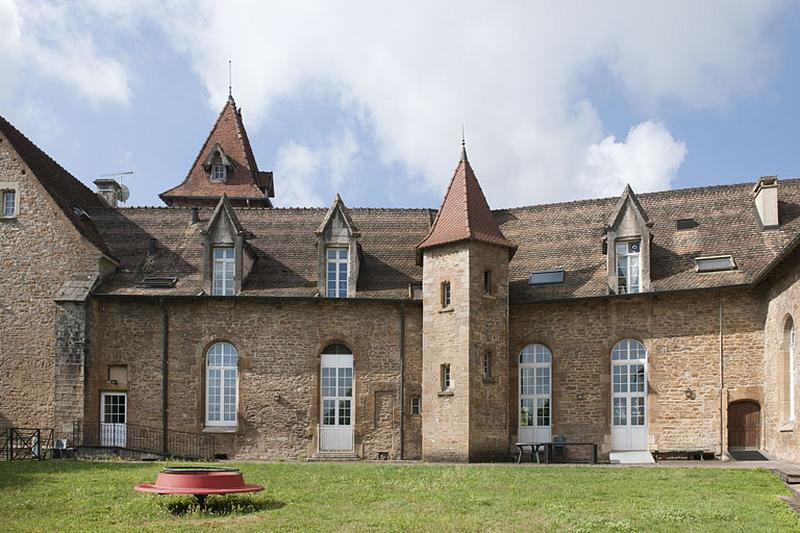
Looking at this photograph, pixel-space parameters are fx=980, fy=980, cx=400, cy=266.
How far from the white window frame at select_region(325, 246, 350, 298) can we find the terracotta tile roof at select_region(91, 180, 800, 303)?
0.54 meters

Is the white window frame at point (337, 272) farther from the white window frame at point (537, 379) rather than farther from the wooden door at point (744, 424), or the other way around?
the wooden door at point (744, 424)

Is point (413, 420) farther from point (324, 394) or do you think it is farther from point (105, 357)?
point (105, 357)

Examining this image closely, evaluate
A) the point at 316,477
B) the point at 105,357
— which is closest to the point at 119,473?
the point at 316,477

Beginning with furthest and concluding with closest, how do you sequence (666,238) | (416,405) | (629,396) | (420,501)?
(666,238)
(416,405)
(629,396)
(420,501)

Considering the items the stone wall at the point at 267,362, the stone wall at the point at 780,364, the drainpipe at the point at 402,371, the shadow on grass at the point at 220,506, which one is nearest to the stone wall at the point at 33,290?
the stone wall at the point at 267,362

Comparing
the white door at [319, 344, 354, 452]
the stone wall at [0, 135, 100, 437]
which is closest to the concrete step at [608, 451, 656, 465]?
the white door at [319, 344, 354, 452]

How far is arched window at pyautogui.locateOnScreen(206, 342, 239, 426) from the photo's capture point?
103ft

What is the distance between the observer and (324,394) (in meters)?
31.4

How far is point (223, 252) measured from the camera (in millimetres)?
32625

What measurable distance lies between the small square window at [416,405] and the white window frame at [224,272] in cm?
694

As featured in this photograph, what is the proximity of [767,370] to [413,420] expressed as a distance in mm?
10642

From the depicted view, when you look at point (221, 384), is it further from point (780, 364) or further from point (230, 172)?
point (230, 172)

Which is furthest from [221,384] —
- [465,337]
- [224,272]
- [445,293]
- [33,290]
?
[465,337]

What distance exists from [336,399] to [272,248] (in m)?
6.04
